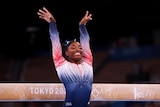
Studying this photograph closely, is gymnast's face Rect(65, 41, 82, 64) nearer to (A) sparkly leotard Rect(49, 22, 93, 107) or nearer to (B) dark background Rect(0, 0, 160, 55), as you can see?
(A) sparkly leotard Rect(49, 22, 93, 107)

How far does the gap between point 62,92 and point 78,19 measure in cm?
1144

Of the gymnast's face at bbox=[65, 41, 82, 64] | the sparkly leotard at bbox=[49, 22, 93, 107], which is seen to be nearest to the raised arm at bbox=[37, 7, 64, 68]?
the sparkly leotard at bbox=[49, 22, 93, 107]

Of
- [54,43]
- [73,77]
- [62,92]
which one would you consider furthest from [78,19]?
[73,77]

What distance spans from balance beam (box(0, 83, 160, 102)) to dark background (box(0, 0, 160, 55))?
399 inches

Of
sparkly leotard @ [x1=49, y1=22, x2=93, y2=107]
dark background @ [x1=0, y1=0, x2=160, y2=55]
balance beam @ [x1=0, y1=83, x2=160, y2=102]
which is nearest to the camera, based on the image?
sparkly leotard @ [x1=49, y1=22, x2=93, y2=107]

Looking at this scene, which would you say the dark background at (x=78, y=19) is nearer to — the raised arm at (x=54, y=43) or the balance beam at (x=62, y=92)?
the balance beam at (x=62, y=92)

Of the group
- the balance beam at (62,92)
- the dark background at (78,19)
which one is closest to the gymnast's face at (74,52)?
the balance beam at (62,92)

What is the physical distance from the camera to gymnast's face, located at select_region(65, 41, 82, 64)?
4871 mm

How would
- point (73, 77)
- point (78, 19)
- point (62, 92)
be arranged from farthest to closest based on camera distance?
point (78, 19), point (62, 92), point (73, 77)

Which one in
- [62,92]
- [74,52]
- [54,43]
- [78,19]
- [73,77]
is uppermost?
[78,19]

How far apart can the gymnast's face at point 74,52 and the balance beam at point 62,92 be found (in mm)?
1204

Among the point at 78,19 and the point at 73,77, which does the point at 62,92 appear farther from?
the point at 78,19

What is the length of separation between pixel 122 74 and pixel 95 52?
2.67 metres

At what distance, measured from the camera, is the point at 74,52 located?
16.0 ft
